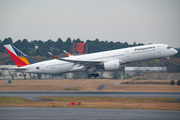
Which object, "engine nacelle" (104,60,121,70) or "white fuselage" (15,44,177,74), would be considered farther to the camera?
"engine nacelle" (104,60,121,70)

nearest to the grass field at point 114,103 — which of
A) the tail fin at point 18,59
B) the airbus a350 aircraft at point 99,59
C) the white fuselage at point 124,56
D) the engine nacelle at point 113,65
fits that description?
the engine nacelle at point 113,65

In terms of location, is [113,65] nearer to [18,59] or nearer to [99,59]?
[99,59]

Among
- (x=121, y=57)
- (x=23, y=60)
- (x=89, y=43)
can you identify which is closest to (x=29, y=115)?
(x=121, y=57)

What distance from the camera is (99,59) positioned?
4194 cm

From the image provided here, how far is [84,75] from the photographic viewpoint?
79125mm

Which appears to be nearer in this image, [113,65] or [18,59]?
[113,65]

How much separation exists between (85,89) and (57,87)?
6899 millimetres

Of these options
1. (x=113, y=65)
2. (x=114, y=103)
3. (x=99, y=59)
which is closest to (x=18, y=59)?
(x=99, y=59)

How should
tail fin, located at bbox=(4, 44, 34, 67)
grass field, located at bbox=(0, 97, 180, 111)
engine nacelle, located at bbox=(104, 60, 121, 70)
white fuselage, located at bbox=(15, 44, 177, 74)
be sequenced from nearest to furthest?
grass field, located at bbox=(0, 97, 180, 111) → white fuselage, located at bbox=(15, 44, 177, 74) → engine nacelle, located at bbox=(104, 60, 121, 70) → tail fin, located at bbox=(4, 44, 34, 67)

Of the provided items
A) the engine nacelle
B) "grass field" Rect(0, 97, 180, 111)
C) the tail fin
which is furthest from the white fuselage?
"grass field" Rect(0, 97, 180, 111)

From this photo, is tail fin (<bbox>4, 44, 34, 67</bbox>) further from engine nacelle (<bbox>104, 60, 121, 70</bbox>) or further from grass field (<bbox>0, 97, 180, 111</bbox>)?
engine nacelle (<bbox>104, 60, 121, 70</bbox>)

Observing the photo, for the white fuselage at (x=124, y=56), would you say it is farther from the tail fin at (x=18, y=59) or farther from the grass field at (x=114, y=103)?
the grass field at (x=114, y=103)

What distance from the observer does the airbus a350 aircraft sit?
130 feet

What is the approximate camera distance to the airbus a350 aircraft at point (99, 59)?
39531 mm
